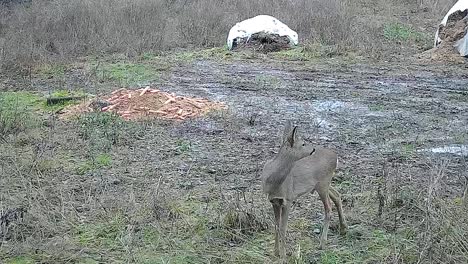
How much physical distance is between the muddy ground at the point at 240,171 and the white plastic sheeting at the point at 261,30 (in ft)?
10.7

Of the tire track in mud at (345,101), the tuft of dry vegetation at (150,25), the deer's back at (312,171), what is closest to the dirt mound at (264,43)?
the tuft of dry vegetation at (150,25)

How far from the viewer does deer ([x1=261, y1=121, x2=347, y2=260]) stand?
449 cm

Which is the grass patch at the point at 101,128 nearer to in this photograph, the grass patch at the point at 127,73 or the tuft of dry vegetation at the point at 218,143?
the tuft of dry vegetation at the point at 218,143

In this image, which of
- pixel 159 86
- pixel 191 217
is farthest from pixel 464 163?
pixel 159 86

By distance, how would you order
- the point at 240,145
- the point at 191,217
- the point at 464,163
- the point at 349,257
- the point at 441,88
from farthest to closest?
the point at 441,88
the point at 240,145
the point at 464,163
the point at 191,217
the point at 349,257

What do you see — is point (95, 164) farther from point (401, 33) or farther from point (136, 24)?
point (401, 33)

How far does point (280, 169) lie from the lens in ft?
14.8

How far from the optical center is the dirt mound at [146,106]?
9383 millimetres

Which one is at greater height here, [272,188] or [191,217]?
[272,188]

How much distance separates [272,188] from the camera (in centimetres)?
447

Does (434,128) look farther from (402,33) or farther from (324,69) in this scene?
(402,33)

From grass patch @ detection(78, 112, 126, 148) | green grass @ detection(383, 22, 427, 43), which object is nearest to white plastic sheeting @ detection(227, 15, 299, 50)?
green grass @ detection(383, 22, 427, 43)

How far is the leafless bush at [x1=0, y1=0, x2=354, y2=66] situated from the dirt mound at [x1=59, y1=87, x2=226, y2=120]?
448 centimetres

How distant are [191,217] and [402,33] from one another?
38.5ft
